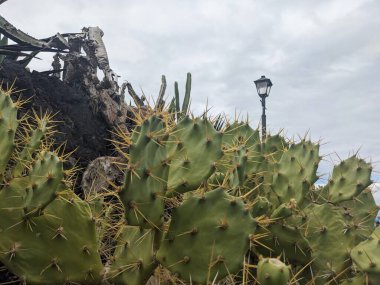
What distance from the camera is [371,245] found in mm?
2973

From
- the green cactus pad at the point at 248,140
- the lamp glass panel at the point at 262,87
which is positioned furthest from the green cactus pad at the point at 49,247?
the lamp glass panel at the point at 262,87

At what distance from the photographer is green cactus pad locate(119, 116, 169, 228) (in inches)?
92.0

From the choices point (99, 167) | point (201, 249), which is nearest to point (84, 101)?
point (99, 167)

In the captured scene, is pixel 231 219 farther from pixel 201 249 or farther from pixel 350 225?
pixel 350 225

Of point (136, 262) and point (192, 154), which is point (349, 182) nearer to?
point (192, 154)

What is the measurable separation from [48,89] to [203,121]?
338 cm

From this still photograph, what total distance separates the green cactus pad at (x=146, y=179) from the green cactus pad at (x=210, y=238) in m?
0.17

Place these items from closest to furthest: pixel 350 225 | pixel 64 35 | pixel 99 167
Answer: pixel 350 225 < pixel 99 167 < pixel 64 35

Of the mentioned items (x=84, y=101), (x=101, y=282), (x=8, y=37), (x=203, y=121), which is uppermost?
(x=8, y=37)

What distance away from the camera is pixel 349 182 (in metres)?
3.89

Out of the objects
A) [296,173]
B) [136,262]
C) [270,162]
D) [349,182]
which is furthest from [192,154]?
→ [349,182]

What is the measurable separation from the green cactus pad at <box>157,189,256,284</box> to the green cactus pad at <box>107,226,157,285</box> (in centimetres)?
14

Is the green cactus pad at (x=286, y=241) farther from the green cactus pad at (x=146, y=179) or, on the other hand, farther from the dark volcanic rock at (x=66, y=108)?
the dark volcanic rock at (x=66, y=108)

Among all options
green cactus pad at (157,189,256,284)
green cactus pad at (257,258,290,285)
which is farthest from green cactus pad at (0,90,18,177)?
green cactus pad at (257,258,290,285)
